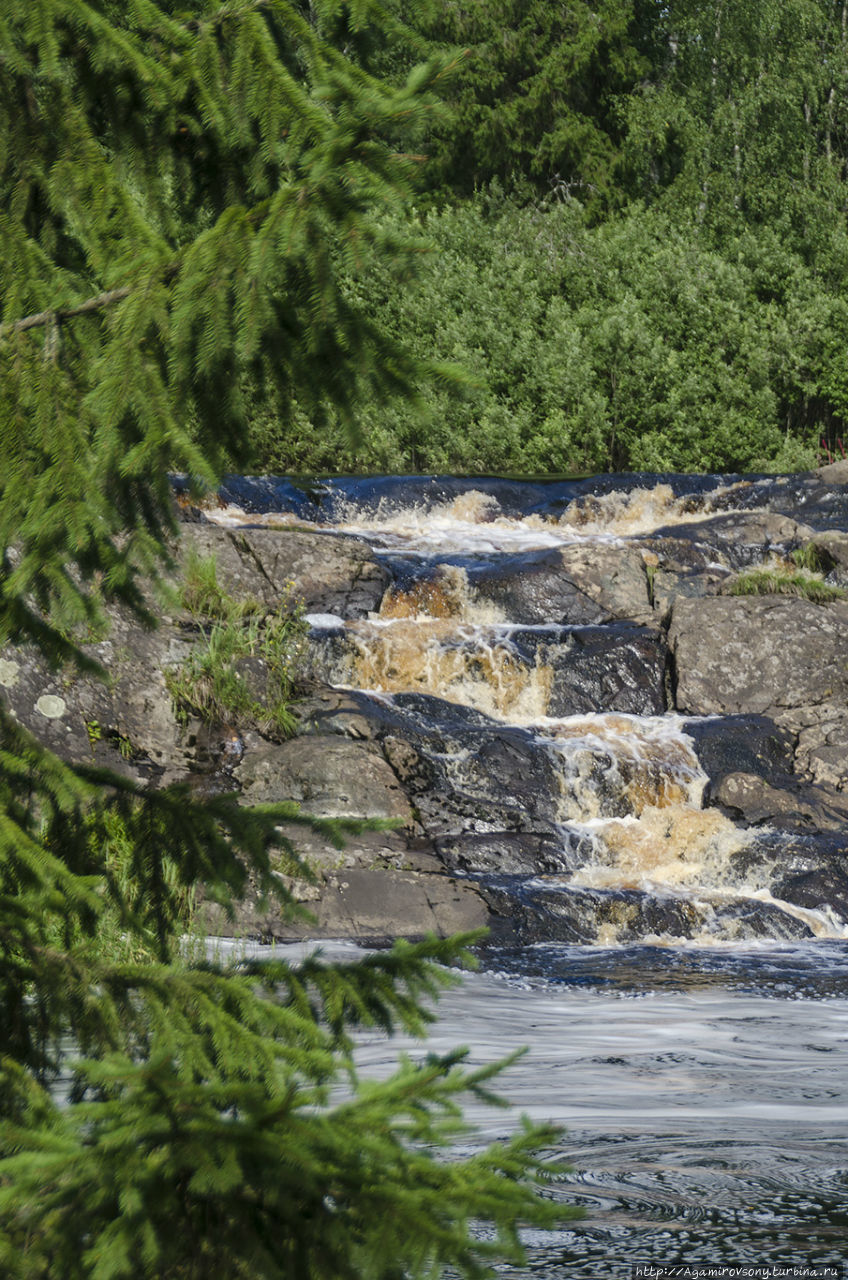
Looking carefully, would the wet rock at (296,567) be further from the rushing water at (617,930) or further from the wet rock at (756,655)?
the wet rock at (756,655)

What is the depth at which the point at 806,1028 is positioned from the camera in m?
6.07

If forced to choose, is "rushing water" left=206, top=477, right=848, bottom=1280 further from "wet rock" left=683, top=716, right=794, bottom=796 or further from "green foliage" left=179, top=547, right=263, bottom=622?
"green foliage" left=179, top=547, right=263, bottom=622

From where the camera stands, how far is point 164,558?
254 centimetres

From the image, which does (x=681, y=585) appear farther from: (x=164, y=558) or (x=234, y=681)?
(x=164, y=558)

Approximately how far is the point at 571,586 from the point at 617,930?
221 inches

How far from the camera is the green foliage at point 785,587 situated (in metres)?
12.7

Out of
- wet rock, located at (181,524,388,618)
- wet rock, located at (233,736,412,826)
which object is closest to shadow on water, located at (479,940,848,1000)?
wet rock, located at (233,736,412,826)

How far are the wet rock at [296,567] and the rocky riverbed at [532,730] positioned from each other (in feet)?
0.09

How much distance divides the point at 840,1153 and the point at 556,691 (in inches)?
298

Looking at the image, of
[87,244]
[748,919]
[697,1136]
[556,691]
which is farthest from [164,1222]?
[556,691]

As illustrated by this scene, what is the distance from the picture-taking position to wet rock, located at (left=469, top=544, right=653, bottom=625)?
1304cm

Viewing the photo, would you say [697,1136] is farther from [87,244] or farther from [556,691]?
[556,691]

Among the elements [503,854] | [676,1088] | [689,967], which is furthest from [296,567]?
[676,1088]

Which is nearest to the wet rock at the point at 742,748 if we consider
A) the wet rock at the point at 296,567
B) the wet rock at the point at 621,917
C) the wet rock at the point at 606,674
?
the wet rock at the point at 606,674
